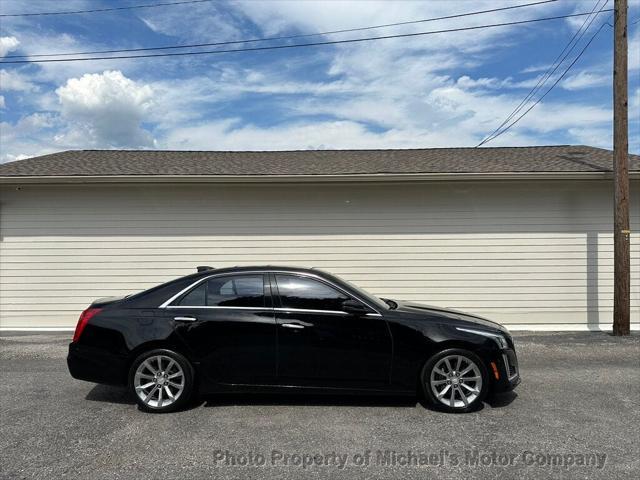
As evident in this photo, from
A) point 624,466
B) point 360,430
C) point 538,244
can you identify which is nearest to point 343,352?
point 360,430

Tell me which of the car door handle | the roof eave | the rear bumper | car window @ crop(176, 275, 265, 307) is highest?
the roof eave

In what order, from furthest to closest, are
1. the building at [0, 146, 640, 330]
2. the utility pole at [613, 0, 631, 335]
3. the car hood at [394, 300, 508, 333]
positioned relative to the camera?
the building at [0, 146, 640, 330] → the utility pole at [613, 0, 631, 335] → the car hood at [394, 300, 508, 333]

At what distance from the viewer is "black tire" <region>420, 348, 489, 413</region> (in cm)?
472

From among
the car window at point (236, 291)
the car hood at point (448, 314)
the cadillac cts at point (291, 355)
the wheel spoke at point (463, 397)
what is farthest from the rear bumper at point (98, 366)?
the wheel spoke at point (463, 397)

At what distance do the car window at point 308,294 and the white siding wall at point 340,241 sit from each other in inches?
166

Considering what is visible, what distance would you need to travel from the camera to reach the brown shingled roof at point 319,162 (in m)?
8.98

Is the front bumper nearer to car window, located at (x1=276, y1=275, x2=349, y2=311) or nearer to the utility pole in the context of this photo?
car window, located at (x1=276, y1=275, x2=349, y2=311)

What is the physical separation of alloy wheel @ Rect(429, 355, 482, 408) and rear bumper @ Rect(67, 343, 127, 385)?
3003mm

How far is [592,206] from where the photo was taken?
913 cm

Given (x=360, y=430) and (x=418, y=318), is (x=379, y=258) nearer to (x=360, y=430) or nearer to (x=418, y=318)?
(x=418, y=318)

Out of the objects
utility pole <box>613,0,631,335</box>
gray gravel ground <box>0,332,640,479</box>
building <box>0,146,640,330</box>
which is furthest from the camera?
building <box>0,146,640,330</box>

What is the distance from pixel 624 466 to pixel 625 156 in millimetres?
6250

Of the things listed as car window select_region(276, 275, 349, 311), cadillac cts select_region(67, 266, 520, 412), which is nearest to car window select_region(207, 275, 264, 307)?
cadillac cts select_region(67, 266, 520, 412)

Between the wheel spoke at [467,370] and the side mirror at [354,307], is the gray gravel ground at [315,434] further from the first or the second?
the side mirror at [354,307]
